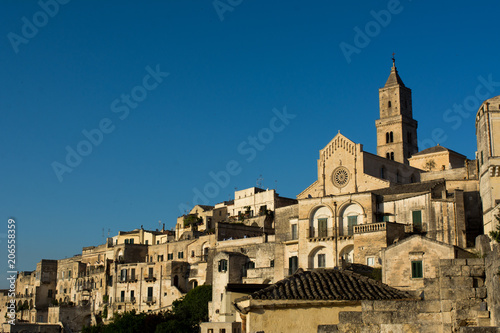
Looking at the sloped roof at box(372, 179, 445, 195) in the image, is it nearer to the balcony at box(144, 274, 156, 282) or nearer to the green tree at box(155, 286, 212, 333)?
the green tree at box(155, 286, 212, 333)

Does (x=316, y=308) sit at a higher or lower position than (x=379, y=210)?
lower

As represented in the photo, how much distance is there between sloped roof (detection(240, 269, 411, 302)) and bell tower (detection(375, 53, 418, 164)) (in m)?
61.9

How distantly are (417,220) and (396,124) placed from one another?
38.3 meters

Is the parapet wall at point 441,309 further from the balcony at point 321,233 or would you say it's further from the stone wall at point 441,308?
the balcony at point 321,233

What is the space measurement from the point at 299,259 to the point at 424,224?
30.6 ft

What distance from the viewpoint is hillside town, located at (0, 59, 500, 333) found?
39.8 ft

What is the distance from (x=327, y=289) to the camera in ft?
58.0

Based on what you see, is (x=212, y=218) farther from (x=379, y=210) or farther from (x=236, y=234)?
(x=379, y=210)

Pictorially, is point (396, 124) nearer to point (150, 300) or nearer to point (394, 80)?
point (394, 80)

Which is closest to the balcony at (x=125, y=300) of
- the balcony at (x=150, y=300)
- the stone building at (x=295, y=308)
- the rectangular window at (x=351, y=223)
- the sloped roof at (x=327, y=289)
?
the balcony at (x=150, y=300)

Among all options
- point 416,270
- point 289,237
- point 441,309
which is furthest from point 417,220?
point 441,309

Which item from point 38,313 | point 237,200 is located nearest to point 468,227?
point 237,200

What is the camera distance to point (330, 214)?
46969 millimetres

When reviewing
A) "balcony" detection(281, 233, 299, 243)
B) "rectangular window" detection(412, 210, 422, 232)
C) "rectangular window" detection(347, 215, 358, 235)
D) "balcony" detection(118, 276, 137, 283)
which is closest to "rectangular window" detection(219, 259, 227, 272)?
"balcony" detection(281, 233, 299, 243)
